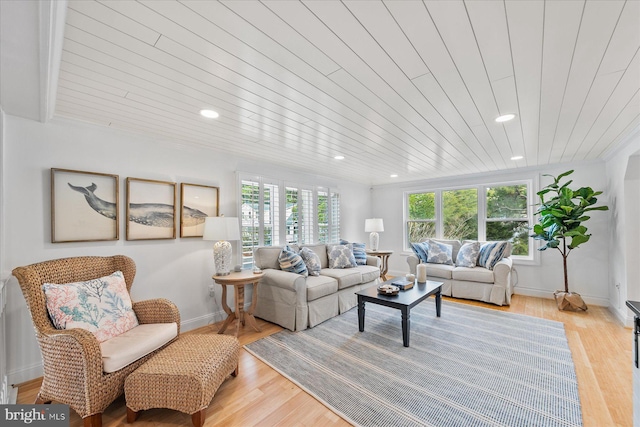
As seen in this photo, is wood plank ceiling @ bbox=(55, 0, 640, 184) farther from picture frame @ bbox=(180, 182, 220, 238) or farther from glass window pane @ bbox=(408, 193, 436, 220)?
glass window pane @ bbox=(408, 193, 436, 220)

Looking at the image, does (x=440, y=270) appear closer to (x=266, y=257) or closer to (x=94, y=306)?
(x=266, y=257)

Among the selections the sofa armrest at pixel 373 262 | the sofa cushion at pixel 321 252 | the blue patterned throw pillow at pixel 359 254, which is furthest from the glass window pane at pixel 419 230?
the sofa cushion at pixel 321 252

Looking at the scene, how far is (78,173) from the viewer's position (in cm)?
245

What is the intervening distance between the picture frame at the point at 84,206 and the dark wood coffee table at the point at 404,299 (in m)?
2.68

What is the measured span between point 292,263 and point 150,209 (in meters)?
1.75

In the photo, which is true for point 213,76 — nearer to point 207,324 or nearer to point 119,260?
point 119,260

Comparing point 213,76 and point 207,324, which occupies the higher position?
point 213,76

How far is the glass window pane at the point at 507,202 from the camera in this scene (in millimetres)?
4809

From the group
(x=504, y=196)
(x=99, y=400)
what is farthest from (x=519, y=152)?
(x=99, y=400)

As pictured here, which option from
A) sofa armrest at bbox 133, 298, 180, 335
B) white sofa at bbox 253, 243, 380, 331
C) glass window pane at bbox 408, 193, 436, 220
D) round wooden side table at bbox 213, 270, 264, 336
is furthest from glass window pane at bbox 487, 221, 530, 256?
sofa armrest at bbox 133, 298, 180, 335

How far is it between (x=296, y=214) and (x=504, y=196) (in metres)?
3.81

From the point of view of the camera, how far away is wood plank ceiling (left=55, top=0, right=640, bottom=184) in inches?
46.2

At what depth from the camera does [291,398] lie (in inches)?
78.2

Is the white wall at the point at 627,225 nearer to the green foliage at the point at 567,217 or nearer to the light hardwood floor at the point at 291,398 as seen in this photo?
the green foliage at the point at 567,217
